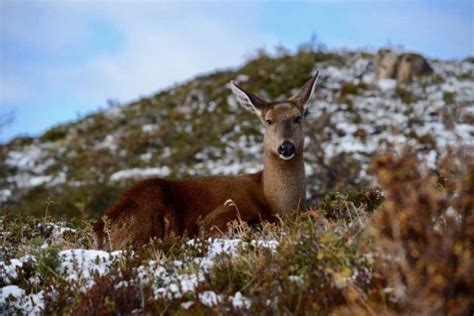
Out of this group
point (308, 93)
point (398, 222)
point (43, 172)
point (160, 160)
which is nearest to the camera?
point (398, 222)

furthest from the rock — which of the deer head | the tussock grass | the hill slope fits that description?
the tussock grass

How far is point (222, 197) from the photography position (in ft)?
29.7

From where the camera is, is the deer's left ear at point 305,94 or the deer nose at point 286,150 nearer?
the deer nose at point 286,150

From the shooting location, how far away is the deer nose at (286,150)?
927 cm

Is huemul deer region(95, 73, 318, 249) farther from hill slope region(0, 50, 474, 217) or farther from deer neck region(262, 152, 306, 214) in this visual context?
hill slope region(0, 50, 474, 217)

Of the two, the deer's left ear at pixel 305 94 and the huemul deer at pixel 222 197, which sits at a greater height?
the deer's left ear at pixel 305 94

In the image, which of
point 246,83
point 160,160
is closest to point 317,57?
point 246,83

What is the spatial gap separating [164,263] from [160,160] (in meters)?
17.8

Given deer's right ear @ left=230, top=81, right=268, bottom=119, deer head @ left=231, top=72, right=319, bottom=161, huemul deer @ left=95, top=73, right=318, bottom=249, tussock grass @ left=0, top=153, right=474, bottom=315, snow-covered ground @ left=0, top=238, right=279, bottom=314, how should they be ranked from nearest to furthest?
tussock grass @ left=0, top=153, right=474, bottom=315
snow-covered ground @ left=0, top=238, right=279, bottom=314
huemul deer @ left=95, top=73, right=318, bottom=249
deer head @ left=231, top=72, right=319, bottom=161
deer's right ear @ left=230, top=81, right=268, bottom=119

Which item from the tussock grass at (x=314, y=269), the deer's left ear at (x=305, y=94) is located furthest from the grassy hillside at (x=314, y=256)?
the deer's left ear at (x=305, y=94)

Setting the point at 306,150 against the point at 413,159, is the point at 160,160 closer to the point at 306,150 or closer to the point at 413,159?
the point at 306,150

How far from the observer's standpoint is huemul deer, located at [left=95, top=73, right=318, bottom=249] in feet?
28.2

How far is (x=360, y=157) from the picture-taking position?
19766 mm

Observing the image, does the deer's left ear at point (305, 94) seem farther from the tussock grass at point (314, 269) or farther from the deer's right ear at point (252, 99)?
the tussock grass at point (314, 269)
